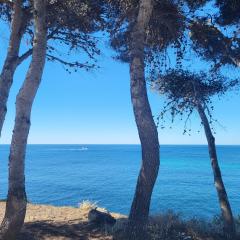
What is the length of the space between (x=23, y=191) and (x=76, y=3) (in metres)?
5.09

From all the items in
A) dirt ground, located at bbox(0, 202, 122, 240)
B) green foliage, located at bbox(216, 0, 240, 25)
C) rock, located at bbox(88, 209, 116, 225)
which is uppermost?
green foliage, located at bbox(216, 0, 240, 25)

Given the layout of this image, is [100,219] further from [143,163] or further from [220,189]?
[220,189]

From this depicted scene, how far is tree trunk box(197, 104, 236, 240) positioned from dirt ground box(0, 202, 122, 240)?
3550mm

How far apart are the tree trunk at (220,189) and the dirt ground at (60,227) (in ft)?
11.6

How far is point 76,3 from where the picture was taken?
12.3 meters

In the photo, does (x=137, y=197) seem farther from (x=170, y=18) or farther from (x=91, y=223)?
(x=170, y=18)

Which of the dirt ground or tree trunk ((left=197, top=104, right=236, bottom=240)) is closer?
the dirt ground

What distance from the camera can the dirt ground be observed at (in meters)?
10.8

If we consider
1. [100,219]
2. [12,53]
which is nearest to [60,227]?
[100,219]

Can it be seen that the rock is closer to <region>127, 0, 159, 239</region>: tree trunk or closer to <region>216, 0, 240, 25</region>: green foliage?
<region>127, 0, 159, 239</region>: tree trunk

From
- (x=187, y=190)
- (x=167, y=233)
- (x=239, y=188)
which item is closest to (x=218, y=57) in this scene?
(x=167, y=233)

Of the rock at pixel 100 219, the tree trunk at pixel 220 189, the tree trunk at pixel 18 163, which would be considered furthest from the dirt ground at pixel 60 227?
the tree trunk at pixel 220 189

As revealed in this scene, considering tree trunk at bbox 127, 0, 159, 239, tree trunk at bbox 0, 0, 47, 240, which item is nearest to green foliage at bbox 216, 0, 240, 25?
tree trunk at bbox 127, 0, 159, 239

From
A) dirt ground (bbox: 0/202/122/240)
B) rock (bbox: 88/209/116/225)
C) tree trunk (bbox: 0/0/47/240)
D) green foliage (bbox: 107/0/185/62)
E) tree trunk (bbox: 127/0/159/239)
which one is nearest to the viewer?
tree trunk (bbox: 0/0/47/240)
